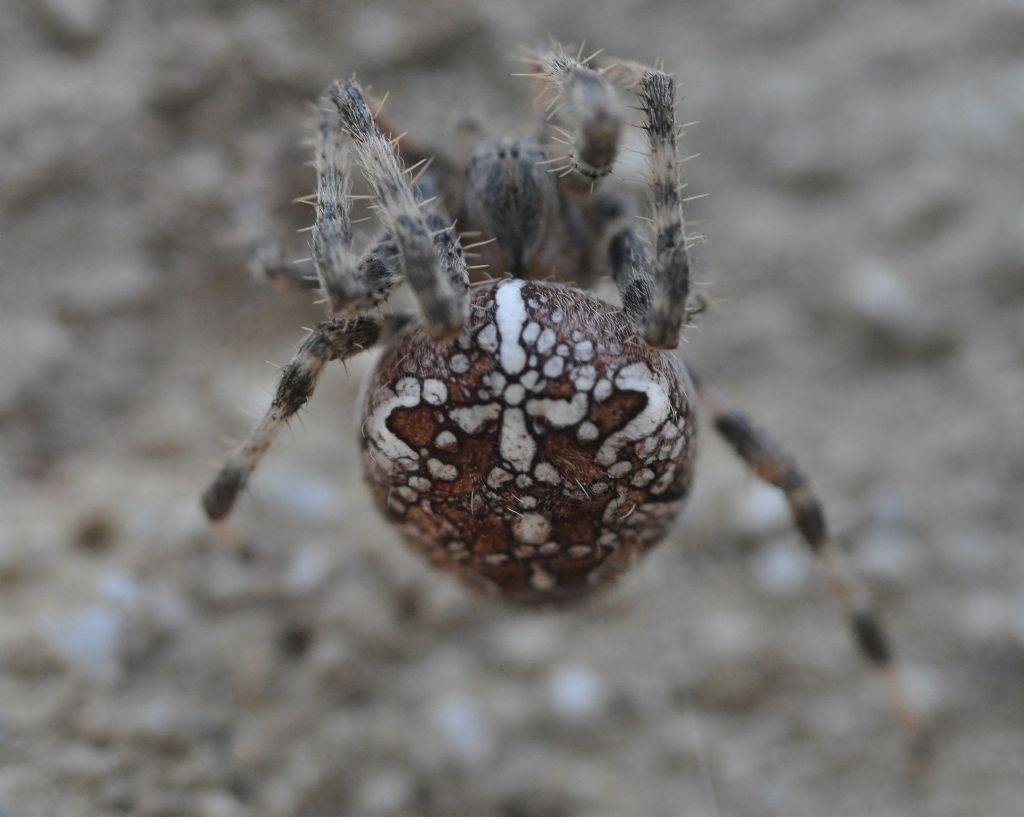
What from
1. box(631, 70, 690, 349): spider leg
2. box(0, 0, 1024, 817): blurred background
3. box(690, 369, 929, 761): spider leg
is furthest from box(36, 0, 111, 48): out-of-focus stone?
box(690, 369, 929, 761): spider leg

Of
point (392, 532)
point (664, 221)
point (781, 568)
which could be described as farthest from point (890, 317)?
point (392, 532)

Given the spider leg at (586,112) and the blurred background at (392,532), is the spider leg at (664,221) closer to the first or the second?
the spider leg at (586,112)

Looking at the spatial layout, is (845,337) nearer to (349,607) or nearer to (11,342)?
(349,607)

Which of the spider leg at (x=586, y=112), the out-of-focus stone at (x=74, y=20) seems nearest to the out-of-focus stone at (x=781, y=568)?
the spider leg at (x=586, y=112)

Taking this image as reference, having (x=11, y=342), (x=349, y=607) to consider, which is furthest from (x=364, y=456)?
(x=11, y=342)

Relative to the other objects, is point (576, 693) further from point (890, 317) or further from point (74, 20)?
point (74, 20)

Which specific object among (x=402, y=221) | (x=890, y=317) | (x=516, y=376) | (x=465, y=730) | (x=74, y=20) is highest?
(x=74, y=20)
